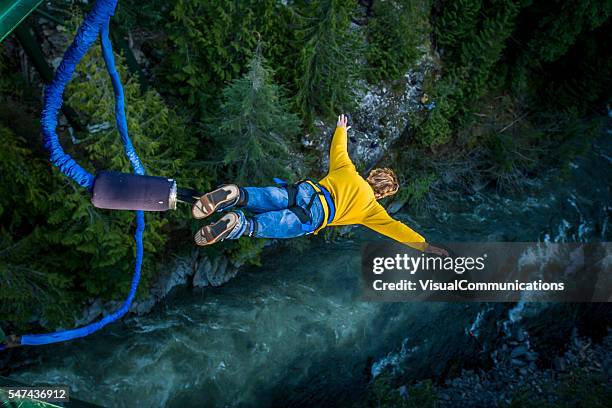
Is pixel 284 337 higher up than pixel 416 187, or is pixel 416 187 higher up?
pixel 416 187

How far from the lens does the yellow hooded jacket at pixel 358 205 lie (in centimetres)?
524

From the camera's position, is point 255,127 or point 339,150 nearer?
point 339,150

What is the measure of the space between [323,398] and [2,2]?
9190mm

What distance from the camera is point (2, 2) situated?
10.2 feet

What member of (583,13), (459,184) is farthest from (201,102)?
(583,13)

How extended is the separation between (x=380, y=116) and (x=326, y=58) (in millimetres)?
2815

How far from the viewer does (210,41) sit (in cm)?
736

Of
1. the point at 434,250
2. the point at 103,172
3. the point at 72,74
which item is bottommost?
the point at 434,250

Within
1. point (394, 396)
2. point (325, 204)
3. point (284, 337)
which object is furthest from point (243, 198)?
point (394, 396)

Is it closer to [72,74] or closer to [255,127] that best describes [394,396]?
[255,127]

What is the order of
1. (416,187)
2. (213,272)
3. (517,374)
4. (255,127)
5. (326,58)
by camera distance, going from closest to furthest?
(255,127)
(326,58)
(213,272)
(416,187)
(517,374)

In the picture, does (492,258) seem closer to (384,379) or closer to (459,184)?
(459,184)

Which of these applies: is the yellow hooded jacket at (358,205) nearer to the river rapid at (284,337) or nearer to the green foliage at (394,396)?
the river rapid at (284,337)

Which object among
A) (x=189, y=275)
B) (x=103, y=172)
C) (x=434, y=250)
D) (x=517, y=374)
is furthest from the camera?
(x=517, y=374)
